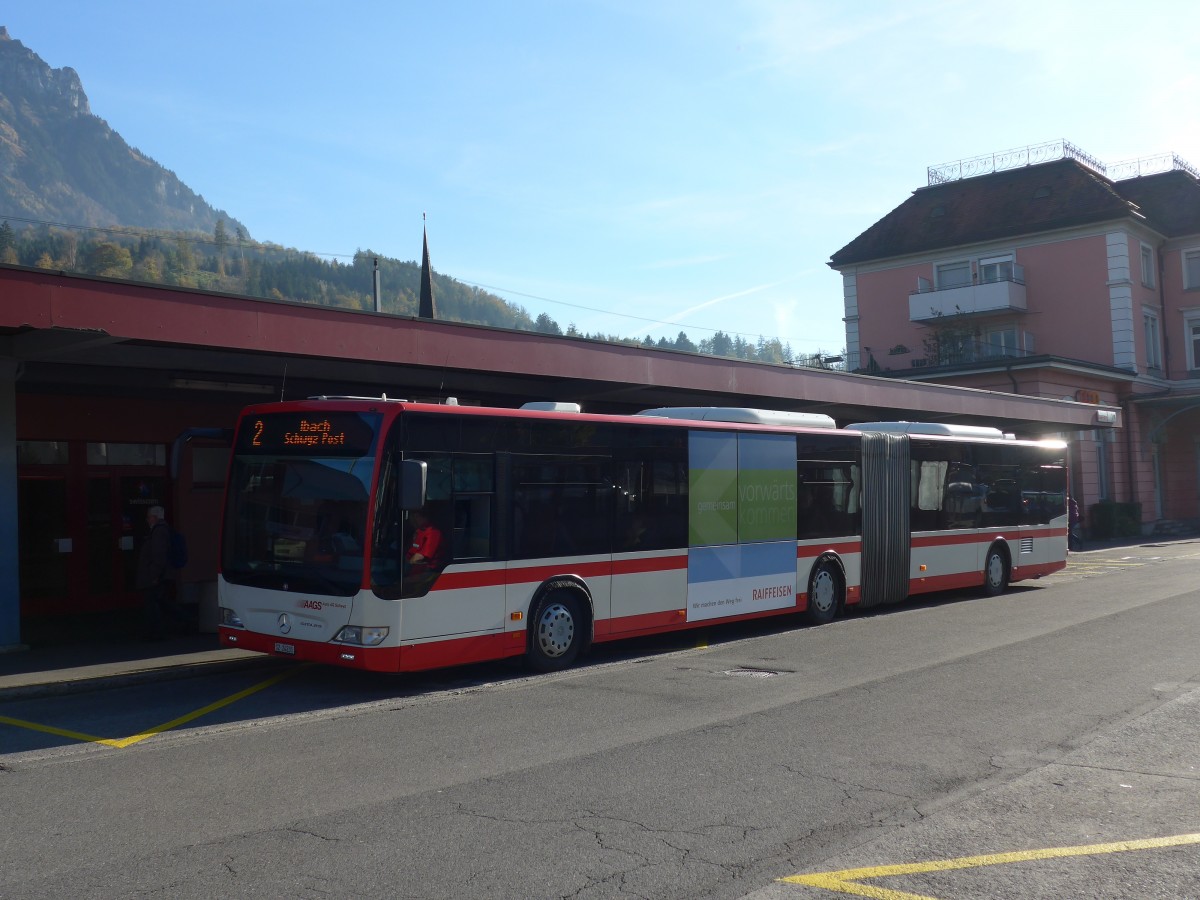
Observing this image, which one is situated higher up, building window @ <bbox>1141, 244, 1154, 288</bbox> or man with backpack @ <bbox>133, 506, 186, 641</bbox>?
building window @ <bbox>1141, 244, 1154, 288</bbox>

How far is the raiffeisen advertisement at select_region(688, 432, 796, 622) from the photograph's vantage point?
47.3 ft

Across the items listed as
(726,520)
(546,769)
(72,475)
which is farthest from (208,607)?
(546,769)

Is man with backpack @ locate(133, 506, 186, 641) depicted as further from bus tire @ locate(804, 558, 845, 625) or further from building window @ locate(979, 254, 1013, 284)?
building window @ locate(979, 254, 1013, 284)

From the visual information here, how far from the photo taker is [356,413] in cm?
1097

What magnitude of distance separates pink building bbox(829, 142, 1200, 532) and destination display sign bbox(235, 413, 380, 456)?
33.1m

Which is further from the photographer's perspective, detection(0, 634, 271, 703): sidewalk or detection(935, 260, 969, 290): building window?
detection(935, 260, 969, 290): building window

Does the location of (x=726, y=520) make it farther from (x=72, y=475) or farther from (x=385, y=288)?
(x=385, y=288)

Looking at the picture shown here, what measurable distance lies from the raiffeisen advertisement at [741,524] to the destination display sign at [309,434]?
497 centimetres

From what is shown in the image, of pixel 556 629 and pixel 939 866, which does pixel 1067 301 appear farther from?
pixel 939 866

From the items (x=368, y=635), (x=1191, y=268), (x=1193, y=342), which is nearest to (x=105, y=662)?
(x=368, y=635)

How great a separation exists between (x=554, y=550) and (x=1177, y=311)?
44.4 metres

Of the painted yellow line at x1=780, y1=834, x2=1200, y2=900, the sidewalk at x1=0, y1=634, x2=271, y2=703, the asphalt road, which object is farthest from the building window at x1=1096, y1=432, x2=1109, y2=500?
the painted yellow line at x1=780, y1=834, x2=1200, y2=900

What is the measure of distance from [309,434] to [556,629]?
138 inches

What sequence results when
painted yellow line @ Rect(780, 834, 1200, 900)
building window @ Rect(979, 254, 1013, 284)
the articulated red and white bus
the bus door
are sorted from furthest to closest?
building window @ Rect(979, 254, 1013, 284) < the bus door < the articulated red and white bus < painted yellow line @ Rect(780, 834, 1200, 900)
